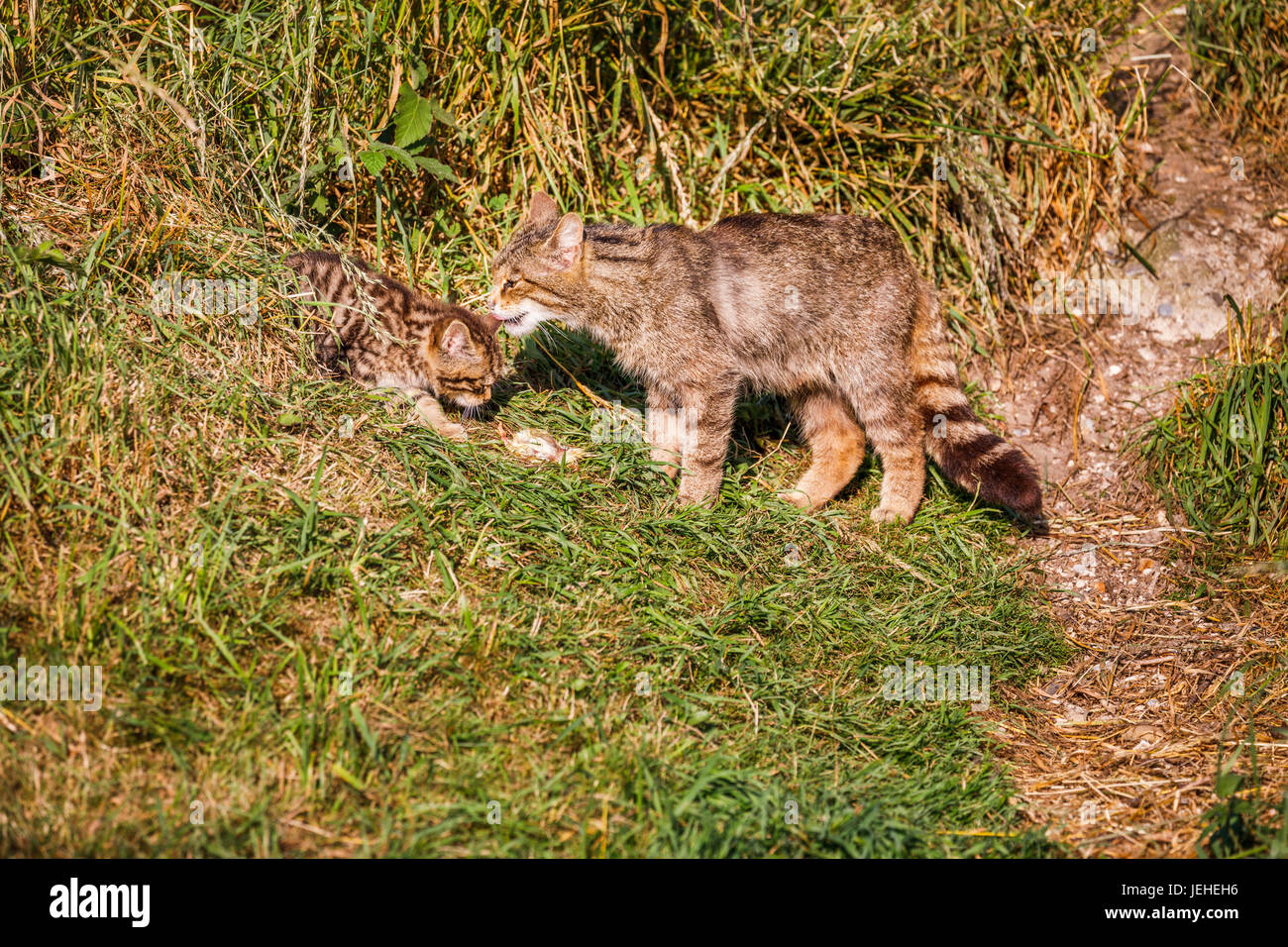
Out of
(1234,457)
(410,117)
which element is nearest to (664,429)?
(410,117)

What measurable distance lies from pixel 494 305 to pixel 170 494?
188cm

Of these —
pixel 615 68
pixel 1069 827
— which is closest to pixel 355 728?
pixel 1069 827

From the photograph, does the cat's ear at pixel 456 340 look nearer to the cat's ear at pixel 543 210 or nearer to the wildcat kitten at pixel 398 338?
the wildcat kitten at pixel 398 338

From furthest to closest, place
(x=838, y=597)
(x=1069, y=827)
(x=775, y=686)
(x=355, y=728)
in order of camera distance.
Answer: (x=838, y=597)
(x=775, y=686)
(x=1069, y=827)
(x=355, y=728)

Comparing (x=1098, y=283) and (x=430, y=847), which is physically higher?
(x=1098, y=283)

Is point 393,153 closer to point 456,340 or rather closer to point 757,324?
point 456,340

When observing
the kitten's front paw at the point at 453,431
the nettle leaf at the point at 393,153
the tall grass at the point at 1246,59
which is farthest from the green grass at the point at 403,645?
the tall grass at the point at 1246,59

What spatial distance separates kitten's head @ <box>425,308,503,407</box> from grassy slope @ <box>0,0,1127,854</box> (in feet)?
0.95

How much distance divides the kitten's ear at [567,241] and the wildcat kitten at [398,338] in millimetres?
538

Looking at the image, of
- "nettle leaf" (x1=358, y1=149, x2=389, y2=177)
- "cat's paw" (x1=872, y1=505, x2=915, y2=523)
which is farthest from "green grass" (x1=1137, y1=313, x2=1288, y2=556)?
"nettle leaf" (x1=358, y1=149, x2=389, y2=177)

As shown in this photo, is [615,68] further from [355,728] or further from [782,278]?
[355,728]

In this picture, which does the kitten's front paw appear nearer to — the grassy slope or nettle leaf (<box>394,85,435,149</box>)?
the grassy slope

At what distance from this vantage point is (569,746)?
3178 mm

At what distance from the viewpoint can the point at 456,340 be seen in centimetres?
463
